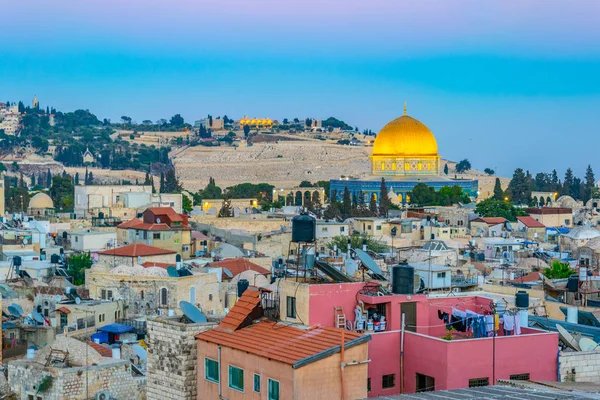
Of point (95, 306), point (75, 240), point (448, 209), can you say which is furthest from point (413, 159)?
point (95, 306)

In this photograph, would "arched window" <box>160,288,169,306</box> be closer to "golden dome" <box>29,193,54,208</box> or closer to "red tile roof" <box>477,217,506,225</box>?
"red tile roof" <box>477,217,506,225</box>

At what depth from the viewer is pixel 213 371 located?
12.8 metres

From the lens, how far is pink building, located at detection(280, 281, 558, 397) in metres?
12.4

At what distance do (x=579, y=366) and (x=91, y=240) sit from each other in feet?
103

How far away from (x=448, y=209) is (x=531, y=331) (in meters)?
51.4

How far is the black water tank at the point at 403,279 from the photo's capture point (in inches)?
Result: 552

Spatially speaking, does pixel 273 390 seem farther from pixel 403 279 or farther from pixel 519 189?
pixel 519 189

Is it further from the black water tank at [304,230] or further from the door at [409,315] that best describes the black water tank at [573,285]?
the black water tank at [304,230]

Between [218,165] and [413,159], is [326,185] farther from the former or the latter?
[218,165]

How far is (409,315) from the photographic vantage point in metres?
13.7

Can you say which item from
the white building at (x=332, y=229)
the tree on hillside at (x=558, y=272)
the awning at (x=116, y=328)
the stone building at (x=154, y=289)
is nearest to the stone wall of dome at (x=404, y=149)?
the white building at (x=332, y=229)

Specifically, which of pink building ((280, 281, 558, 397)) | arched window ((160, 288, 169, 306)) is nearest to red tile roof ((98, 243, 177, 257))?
arched window ((160, 288, 169, 306))

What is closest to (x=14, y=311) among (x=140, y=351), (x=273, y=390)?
(x=140, y=351)

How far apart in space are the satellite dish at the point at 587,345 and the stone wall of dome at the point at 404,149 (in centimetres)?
7222
